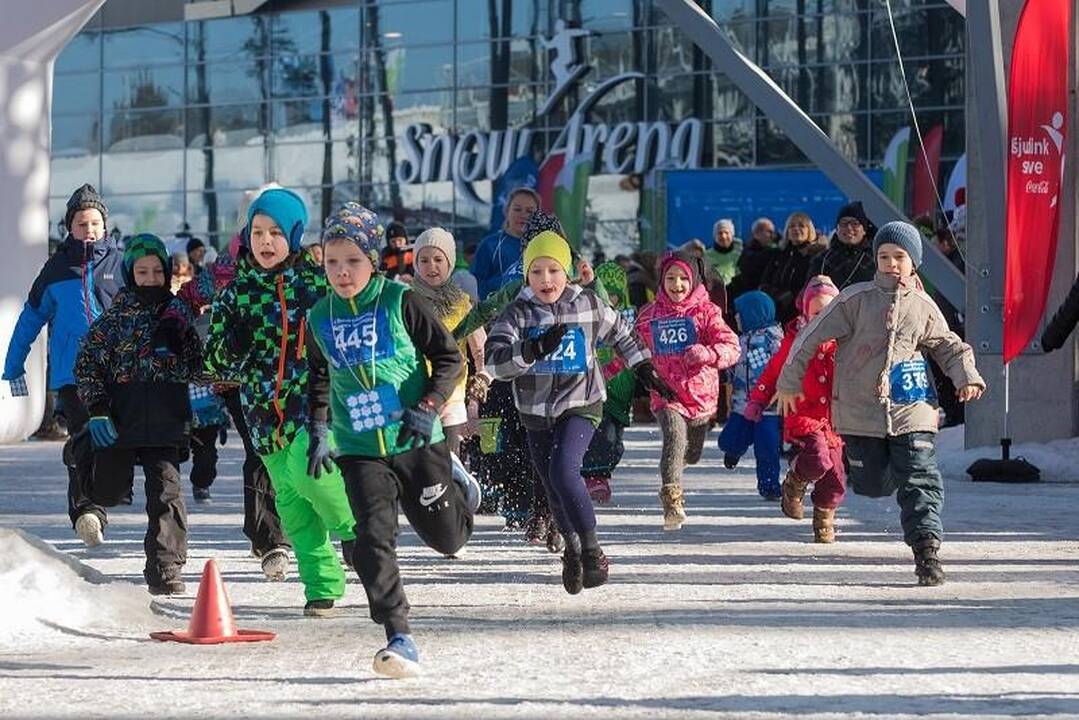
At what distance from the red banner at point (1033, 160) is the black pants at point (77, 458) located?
6.92 meters

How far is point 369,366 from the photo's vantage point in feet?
25.6

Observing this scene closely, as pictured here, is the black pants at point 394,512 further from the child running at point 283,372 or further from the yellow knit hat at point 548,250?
the yellow knit hat at point 548,250

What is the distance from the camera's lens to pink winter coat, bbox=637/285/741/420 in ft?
43.3

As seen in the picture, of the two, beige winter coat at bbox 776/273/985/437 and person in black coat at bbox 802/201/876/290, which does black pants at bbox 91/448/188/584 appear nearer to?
beige winter coat at bbox 776/273/985/437

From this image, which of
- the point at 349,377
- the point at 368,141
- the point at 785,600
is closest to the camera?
the point at 349,377

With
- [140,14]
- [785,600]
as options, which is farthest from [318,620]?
[140,14]

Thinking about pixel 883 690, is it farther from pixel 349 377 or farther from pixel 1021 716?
pixel 349 377

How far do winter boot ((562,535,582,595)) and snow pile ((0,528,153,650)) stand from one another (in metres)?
1.62

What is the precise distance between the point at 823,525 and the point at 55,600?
14.4ft

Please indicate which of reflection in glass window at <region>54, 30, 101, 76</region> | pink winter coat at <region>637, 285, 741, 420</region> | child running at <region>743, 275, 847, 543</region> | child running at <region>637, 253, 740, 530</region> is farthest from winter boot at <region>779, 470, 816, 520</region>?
reflection in glass window at <region>54, 30, 101, 76</region>

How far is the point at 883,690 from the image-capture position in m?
6.82

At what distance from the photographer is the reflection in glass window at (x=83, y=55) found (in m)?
46.2

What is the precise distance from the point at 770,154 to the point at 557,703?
107ft

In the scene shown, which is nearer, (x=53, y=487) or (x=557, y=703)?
(x=557, y=703)
